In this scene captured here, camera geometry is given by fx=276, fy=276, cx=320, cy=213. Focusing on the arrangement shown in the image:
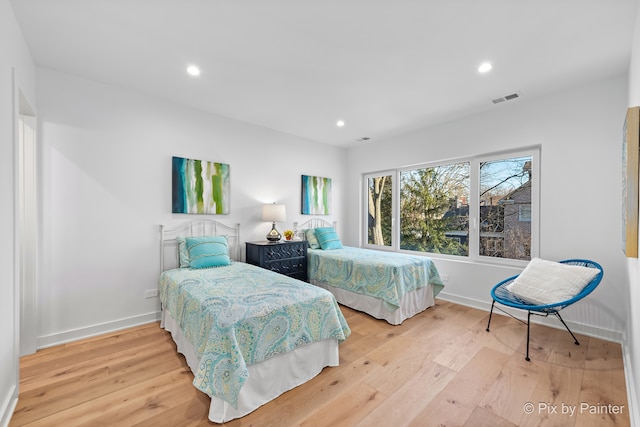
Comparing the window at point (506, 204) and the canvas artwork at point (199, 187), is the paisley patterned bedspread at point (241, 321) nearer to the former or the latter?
the canvas artwork at point (199, 187)

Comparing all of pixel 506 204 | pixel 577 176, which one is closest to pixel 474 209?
pixel 506 204

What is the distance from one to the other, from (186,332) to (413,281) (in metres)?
2.49

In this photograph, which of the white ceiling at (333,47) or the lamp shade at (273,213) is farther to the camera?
the lamp shade at (273,213)

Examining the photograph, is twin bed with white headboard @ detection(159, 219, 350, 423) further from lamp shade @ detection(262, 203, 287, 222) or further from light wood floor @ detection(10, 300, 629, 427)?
lamp shade @ detection(262, 203, 287, 222)

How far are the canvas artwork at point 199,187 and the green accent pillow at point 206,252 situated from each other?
0.43m

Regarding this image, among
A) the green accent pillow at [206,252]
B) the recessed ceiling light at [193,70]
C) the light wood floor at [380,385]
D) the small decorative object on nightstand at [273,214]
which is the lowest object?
the light wood floor at [380,385]

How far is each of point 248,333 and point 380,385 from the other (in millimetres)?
1048

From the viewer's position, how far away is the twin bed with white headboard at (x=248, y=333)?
65.0 inches

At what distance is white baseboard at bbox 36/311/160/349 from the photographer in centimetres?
257

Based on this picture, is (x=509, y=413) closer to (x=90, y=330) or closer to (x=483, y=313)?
(x=483, y=313)

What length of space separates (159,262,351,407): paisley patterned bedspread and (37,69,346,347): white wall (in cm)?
79

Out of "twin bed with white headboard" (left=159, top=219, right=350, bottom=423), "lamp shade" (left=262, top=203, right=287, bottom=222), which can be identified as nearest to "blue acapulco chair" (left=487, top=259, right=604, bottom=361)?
"twin bed with white headboard" (left=159, top=219, right=350, bottom=423)

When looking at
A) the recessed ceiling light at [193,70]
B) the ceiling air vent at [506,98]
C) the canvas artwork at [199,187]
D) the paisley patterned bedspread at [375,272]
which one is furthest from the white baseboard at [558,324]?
the recessed ceiling light at [193,70]

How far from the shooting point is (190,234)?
342cm
